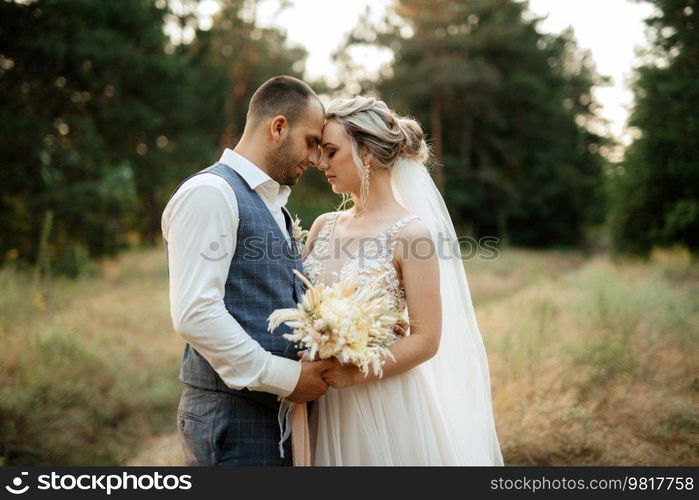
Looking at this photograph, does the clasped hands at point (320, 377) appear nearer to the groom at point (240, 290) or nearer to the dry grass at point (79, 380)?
the groom at point (240, 290)

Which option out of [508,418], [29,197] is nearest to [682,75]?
[508,418]

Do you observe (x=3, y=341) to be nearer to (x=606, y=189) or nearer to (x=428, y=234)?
(x=428, y=234)

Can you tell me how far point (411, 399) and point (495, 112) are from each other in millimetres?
28870

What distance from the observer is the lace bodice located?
126 inches

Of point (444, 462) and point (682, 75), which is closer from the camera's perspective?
point (444, 462)

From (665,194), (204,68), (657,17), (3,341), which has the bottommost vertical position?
(3,341)

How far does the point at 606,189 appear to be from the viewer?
1933 centimetres

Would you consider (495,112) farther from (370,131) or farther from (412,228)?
(412,228)

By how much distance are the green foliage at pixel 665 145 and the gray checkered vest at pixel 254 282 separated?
29.9ft

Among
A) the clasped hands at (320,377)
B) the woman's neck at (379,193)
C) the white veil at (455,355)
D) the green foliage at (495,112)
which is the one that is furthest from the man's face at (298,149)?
the green foliage at (495,112)

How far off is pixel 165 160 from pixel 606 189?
14719mm

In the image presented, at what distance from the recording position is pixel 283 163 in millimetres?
3041

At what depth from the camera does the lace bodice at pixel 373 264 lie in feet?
10.5

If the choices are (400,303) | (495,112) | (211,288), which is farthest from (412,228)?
(495,112)
